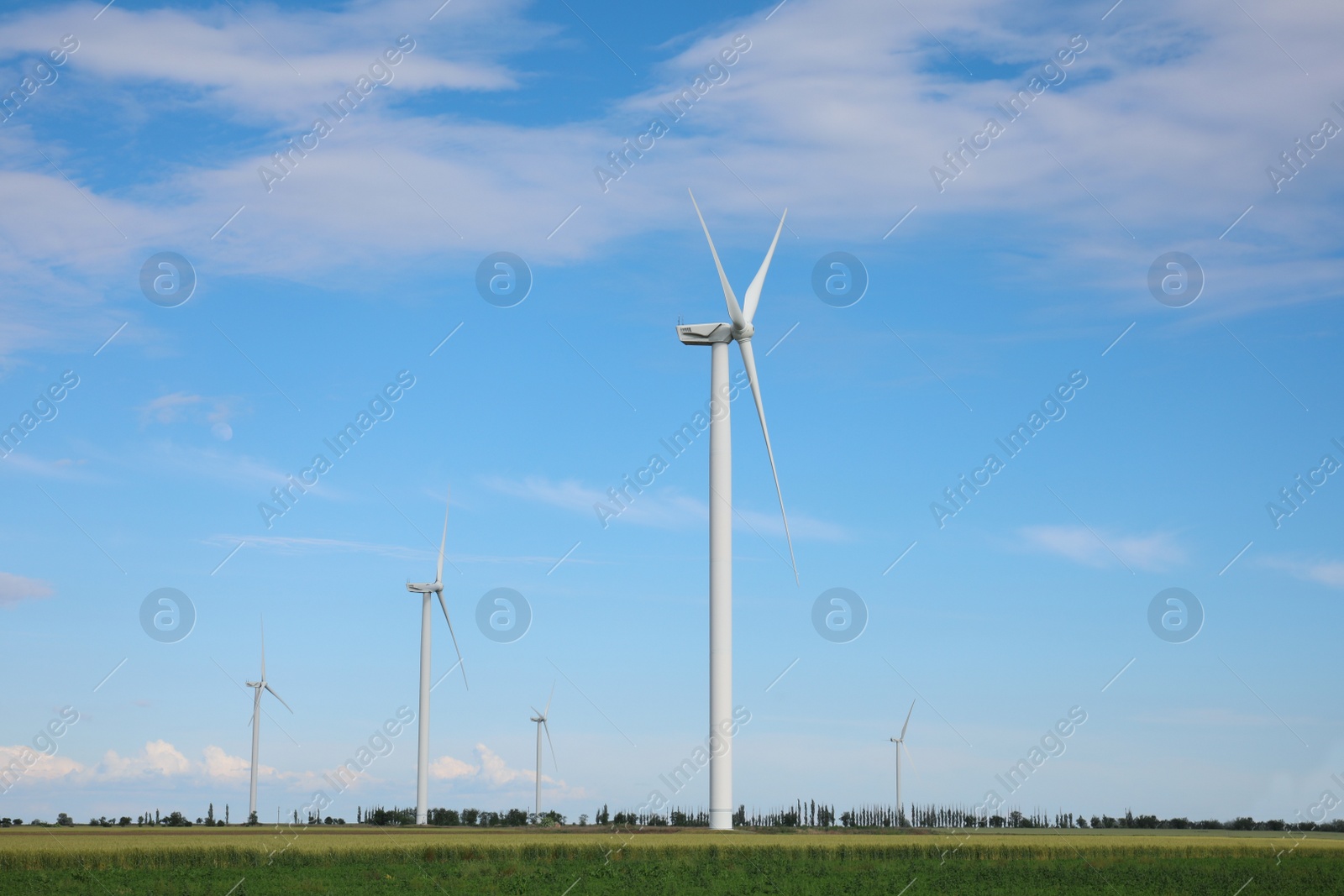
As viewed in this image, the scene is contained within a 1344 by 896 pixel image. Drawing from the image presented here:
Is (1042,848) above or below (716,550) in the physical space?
below

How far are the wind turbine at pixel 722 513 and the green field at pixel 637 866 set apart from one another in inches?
129

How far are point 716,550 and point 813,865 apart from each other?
23908 mm

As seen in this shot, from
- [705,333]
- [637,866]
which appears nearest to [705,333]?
[705,333]

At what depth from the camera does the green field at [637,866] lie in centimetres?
4903

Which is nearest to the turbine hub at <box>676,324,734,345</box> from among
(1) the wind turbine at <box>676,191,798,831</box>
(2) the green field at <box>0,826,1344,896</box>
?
(1) the wind turbine at <box>676,191,798,831</box>

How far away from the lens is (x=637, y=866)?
2212 inches

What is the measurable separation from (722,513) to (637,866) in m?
27.0

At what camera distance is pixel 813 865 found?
5809 cm

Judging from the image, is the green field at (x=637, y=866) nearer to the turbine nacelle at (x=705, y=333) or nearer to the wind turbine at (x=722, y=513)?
the wind turbine at (x=722, y=513)

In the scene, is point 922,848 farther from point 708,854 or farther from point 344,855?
point 344,855

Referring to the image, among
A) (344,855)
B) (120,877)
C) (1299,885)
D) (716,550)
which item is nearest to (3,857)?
(120,877)

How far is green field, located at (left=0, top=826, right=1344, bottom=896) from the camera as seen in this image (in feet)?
161

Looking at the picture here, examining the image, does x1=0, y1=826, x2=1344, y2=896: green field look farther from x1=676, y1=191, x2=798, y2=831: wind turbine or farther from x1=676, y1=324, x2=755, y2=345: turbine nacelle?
x1=676, y1=324, x2=755, y2=345: turbine nacelle

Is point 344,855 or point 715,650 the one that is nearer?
point 344,855
